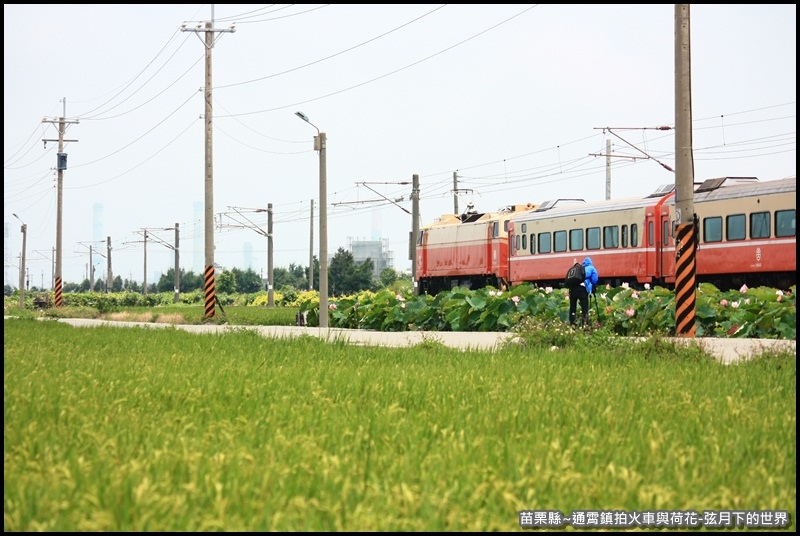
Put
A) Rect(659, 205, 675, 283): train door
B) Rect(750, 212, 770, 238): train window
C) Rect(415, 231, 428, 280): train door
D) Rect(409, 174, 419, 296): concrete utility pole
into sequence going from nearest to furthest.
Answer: Rect(750, 212, 770, 238): train window → Rect(659, 205, 675, 283): train door → Rect(409, 174, 419, 296): concrete utility pole → Rect(415, 231, 428, 280): train door

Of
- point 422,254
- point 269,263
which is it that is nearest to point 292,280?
point 269,263

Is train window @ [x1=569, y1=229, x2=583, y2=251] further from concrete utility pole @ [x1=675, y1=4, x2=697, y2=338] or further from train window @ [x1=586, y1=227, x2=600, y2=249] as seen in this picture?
concrete utility pole @ [x1=675, y1=4, x2=697, y2=338]

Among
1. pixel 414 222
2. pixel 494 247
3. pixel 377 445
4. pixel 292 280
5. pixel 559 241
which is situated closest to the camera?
pixel 377 445

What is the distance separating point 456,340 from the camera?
21.9 meters

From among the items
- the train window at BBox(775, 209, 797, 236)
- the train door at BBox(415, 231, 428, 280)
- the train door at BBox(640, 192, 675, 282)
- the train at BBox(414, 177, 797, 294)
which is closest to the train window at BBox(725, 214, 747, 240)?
the train at BBox(414, 177, 797, 294)

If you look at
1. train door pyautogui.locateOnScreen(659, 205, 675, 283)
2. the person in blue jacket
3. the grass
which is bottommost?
the grass

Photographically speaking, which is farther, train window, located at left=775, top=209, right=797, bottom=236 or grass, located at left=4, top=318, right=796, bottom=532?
train window, located at left=775, top=209, right=797, bottom=236

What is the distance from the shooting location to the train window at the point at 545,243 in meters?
40.9

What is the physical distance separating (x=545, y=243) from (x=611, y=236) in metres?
4.48

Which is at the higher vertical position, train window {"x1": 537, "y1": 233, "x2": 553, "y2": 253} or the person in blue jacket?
train window {"x1": 537, "y1": 233, "x2": 553, "y2": 253}

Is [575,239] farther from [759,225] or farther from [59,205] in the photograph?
[59,205]

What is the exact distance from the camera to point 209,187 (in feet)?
130

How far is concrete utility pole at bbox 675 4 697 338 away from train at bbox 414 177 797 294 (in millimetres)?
679

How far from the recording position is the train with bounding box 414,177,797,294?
30.1 metres
